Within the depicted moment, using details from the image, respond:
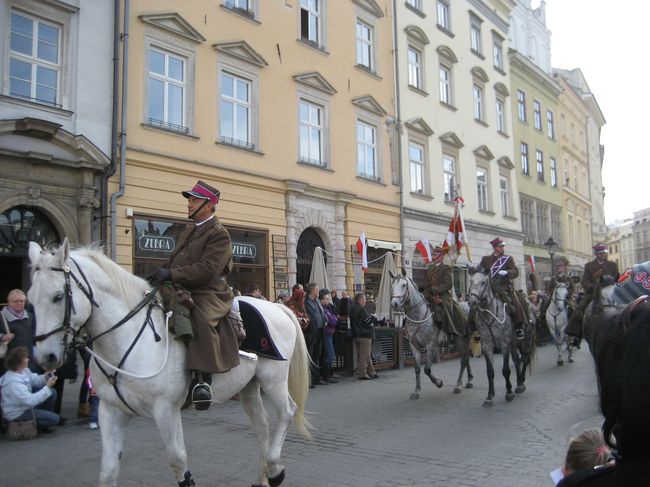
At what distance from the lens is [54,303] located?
4.25 metres

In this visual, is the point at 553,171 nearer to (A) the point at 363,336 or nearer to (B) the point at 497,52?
(B) the point at 497,52

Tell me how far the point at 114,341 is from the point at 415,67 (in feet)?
75.2

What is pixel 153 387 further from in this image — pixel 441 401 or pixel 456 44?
pixel 456 44

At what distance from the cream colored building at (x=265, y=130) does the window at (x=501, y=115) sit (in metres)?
11.0

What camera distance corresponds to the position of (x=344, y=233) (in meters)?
20.2

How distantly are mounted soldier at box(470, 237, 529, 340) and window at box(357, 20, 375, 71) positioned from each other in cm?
1312

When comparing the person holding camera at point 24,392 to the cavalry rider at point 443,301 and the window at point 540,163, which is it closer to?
the cavalry rider at point 443,301

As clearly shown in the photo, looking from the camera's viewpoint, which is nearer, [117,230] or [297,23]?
[117,230]

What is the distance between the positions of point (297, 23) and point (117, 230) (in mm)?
9699

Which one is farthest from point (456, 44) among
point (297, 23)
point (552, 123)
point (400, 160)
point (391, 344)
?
point (391, 344)

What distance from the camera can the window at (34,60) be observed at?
1234 cm

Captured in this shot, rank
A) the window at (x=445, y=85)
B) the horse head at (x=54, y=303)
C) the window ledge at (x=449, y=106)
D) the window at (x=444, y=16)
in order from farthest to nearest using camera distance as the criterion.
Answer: the window at (x=444, y=16), the window at (x=445, y=85), the window ledge at (x=449, y=106), the horse head at (x=54, y=303)

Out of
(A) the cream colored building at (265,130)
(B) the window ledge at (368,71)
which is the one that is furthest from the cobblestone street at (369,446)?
(B) the window ledge at (368,71)

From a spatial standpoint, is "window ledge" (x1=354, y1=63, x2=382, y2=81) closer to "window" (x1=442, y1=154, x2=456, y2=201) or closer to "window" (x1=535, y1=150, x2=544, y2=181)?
"window" (x1=442, y1=154, x2=456, y2=201)
